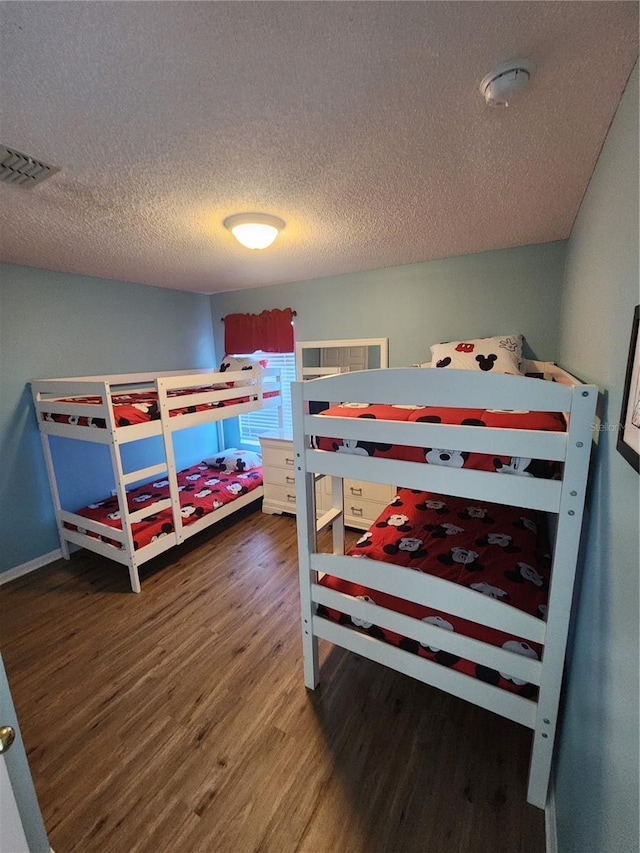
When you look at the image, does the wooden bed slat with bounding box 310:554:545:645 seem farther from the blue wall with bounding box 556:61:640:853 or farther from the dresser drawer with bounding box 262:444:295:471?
the dresser drawer with bounding box 262:444:295:471

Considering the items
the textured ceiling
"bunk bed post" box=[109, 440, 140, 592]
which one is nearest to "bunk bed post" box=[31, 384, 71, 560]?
"bunk bed post" box=[109, 440, 140, 592]

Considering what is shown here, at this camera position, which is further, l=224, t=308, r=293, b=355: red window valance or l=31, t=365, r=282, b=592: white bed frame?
l=224, t=308, r=293, b=355: red window valance

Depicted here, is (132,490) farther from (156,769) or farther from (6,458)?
(156,769)

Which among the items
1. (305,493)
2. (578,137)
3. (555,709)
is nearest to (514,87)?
(578,137)

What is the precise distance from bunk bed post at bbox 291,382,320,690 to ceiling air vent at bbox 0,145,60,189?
1.21 metres

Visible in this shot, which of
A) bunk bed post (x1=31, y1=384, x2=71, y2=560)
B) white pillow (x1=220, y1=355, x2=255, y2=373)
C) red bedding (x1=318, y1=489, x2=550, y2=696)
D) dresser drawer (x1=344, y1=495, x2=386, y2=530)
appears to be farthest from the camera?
white pillow (x1=220, y1=355, x2=255, y2=373)

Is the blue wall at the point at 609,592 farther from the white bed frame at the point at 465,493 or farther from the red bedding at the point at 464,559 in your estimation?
the red bedding at the point at 464,559

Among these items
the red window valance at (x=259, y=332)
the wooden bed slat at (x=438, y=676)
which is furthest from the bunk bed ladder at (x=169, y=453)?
the wooden bed slat at (x=438, y=676)

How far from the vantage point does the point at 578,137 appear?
1.17m

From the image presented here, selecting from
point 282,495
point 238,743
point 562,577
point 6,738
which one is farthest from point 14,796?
point 282,495

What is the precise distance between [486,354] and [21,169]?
2.55 meters

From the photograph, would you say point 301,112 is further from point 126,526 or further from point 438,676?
point 126,526

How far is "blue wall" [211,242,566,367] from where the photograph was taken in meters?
2.40

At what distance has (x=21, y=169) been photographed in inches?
49.6
